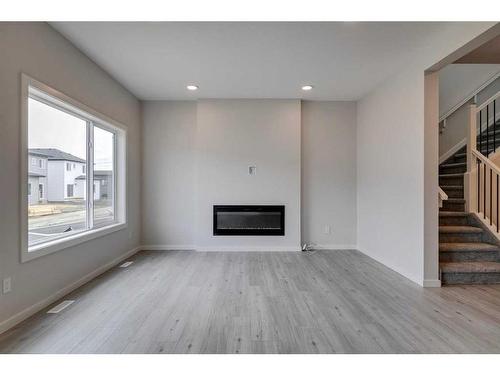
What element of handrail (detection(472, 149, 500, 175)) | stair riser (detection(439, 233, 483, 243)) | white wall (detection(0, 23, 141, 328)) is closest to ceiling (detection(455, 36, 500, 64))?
handrail (detection(472, 149, 500, 175))

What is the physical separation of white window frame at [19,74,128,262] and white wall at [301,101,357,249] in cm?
304

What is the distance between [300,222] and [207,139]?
2.19 meters

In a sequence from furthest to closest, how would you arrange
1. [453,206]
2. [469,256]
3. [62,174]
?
[453,206] < [469,256] < [62,174]

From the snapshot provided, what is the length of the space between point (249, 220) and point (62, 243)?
275 centimetres

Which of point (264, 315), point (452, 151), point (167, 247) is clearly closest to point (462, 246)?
point (452, 151)

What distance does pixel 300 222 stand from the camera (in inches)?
188

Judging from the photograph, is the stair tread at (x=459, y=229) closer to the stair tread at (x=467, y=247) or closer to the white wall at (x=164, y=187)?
the stair tread at (x=467, y=247)

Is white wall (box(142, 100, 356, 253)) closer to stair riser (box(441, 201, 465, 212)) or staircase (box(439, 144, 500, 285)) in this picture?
stair riser (box(441, 201, 465, 212))

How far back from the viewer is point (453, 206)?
13.3ft

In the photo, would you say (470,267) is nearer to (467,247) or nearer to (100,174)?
(467,247)
